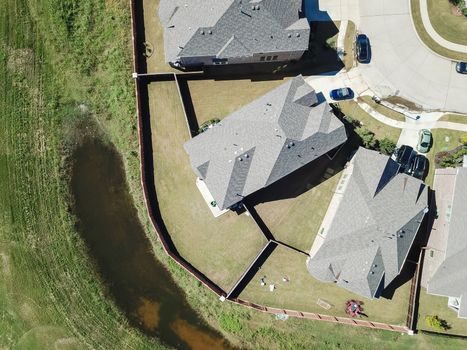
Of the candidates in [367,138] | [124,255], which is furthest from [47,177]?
[367,138]

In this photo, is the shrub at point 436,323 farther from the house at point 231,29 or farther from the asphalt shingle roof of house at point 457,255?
the house at point 231,29

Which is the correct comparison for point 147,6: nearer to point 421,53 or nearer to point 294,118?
point 294,118

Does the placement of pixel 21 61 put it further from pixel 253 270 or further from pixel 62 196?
pixel 253 270

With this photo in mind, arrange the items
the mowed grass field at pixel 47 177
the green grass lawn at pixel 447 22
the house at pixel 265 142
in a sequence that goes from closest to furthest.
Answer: the house at pixel 265 142 → the green grass lawn at pixel 447 22 → the mowed grass field at pixel 47 177

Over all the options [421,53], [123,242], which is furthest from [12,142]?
[421,53]

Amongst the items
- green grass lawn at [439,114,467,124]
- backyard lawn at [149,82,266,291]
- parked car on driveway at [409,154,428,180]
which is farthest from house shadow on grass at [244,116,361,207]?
green grass lawn at [439,114,467,124]

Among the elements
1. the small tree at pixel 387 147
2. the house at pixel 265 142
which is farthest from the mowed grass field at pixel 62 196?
the small tree at pixel 387 147
